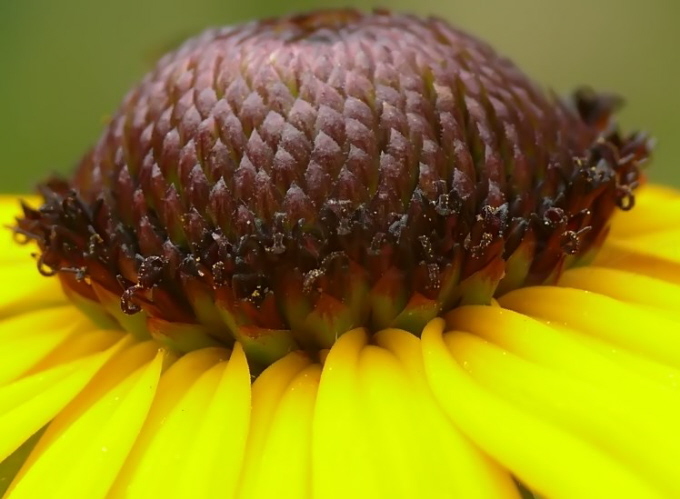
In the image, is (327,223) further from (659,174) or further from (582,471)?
(659,174)

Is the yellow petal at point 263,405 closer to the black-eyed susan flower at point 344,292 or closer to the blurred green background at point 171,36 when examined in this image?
the black-eyed susan flower at point 344,292

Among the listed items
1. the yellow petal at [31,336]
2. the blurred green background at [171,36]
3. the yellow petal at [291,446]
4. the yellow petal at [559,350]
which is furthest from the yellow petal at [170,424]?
the blurred green background at [171,36]

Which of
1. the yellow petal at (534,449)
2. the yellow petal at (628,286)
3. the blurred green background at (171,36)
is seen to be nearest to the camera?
the yellow petal at (534,449)

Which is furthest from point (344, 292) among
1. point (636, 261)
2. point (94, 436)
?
point (636, 261)

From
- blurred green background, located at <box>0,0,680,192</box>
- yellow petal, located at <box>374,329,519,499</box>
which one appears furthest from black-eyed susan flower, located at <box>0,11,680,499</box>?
blurred green background, located at <box>0,0,680,192</box>

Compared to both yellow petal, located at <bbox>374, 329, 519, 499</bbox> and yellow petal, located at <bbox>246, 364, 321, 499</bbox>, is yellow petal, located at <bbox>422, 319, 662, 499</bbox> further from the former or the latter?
yellow petal, located at <bbox>246, 364, 321, 499</bbox>

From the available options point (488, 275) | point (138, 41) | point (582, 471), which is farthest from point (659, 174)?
point (582, 471)
